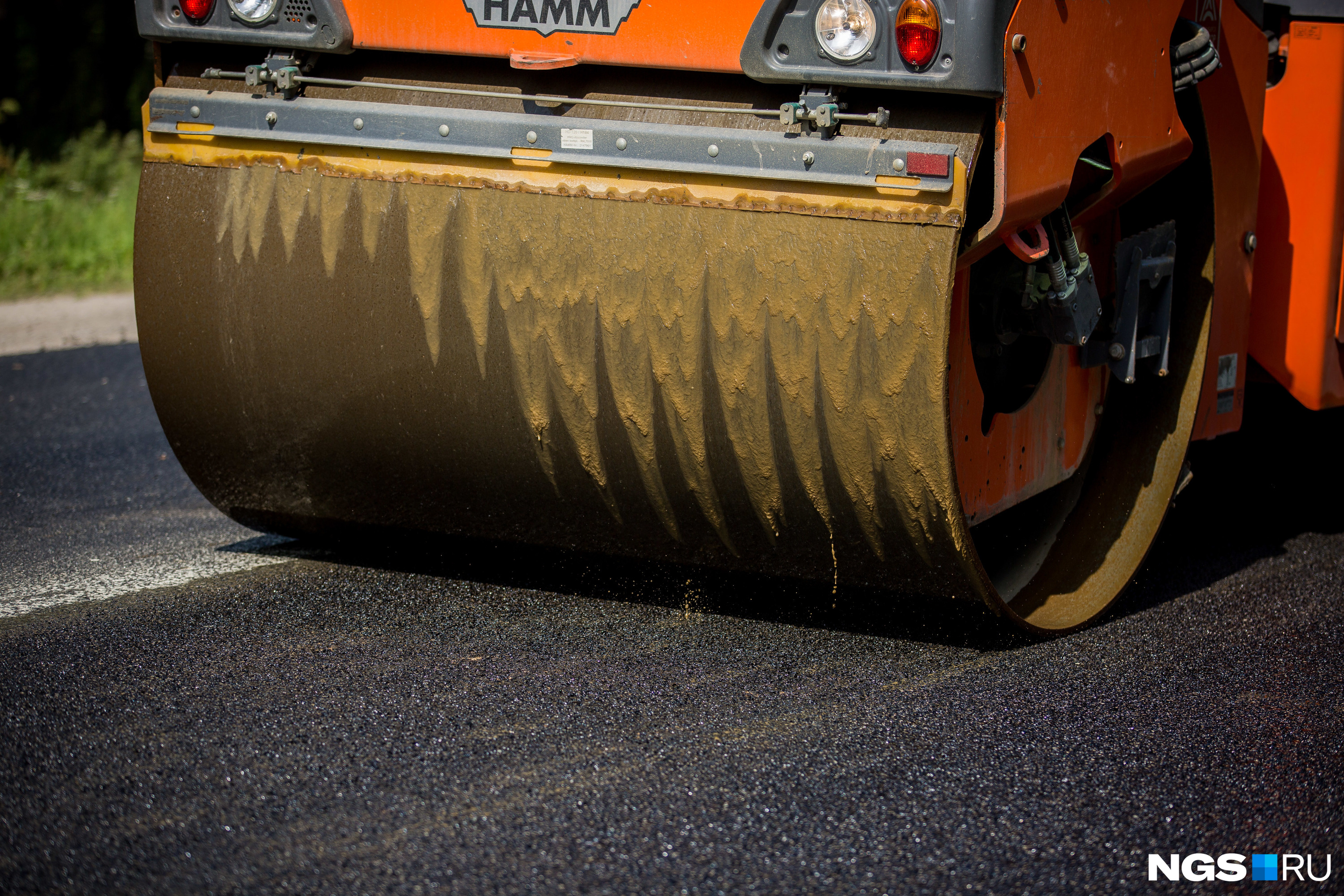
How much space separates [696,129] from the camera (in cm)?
283

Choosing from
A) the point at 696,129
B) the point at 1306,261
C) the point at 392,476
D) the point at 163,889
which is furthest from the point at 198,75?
the point at 1306,261

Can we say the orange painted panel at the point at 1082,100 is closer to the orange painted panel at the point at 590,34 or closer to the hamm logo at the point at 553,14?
the orange painted panel at the point at 590,34

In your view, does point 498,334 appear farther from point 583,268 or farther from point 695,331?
point 695,331

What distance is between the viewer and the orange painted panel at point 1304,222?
368 cm

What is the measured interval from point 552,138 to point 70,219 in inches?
357

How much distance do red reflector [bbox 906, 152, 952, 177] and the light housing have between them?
1.39m

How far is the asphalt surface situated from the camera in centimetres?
226

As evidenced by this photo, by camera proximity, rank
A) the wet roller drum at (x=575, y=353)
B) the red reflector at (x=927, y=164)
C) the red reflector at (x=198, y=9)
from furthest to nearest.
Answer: the red reflector at (x=198, y=9), the wet roller drum at (x=575, y=353), the red reflector at (x=927, y=164)

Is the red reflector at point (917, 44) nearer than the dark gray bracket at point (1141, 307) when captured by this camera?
Yes

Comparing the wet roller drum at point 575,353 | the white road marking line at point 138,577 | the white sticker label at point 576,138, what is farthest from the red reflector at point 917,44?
the white road marking line at point 138,577

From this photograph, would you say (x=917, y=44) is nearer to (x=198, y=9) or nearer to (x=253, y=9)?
(x=253, y=9)

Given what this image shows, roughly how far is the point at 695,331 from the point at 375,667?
0.93m

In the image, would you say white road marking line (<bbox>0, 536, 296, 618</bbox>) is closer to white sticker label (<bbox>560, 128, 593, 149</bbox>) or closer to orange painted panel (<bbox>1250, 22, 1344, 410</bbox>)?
white sticker label (<bbox>560, 128, 593, 149</bbox>)

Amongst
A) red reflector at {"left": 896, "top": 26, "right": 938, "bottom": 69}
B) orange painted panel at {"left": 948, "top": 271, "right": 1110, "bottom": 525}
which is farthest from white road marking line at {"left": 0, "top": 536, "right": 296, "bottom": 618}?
red reflector at {"left": 896, "top": 26, "right": 938, "bottom": 69}
